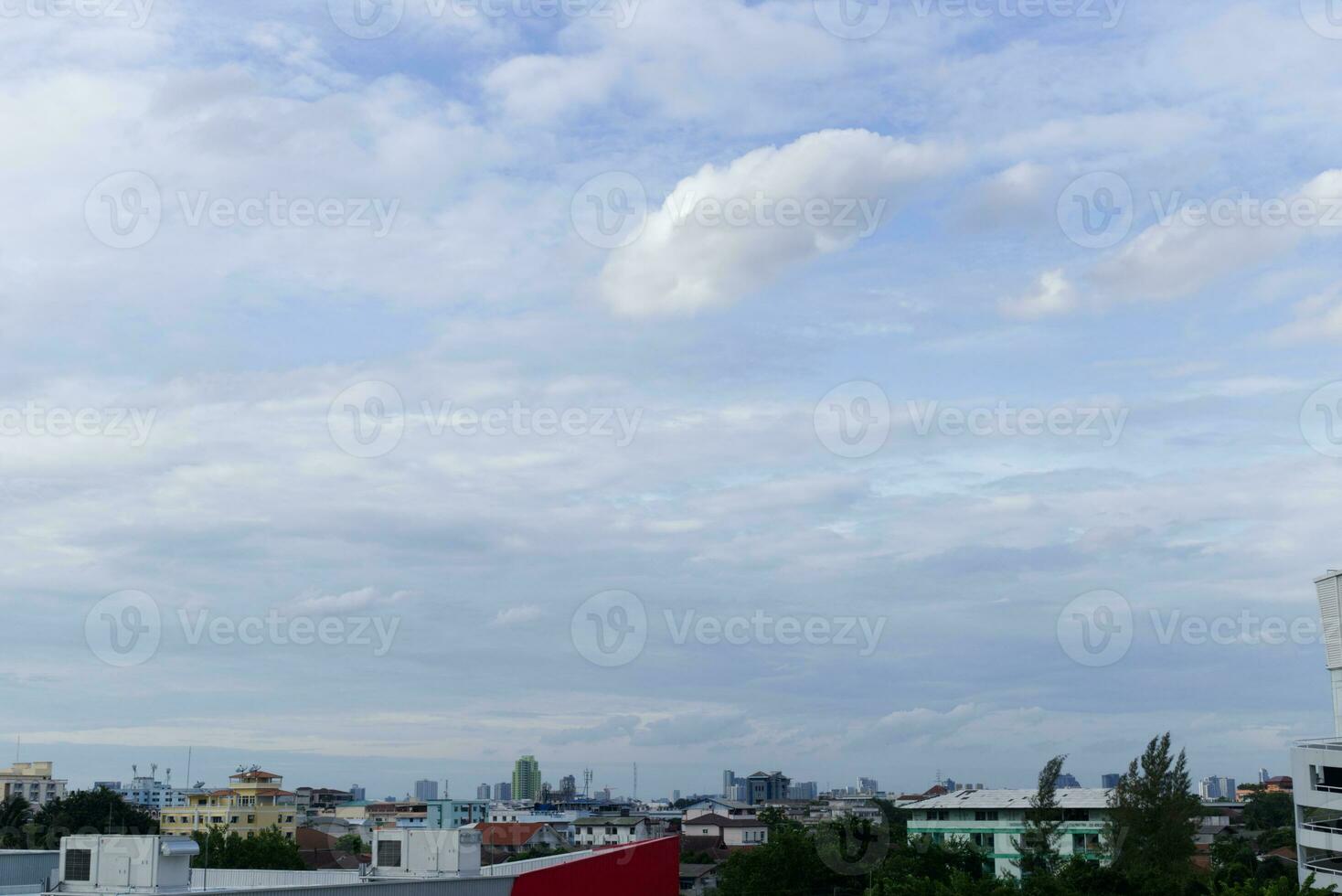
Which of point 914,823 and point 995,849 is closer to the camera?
point 995,849

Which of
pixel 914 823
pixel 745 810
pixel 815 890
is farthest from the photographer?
pixel 745 810

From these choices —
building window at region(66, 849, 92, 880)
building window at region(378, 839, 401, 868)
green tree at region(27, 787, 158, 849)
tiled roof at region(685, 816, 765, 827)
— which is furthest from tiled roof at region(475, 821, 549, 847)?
building window at region(66, 849, 92, 880)

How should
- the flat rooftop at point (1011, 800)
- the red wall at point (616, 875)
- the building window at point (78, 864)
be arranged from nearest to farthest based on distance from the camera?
the building window at point (78, 864) < the red wall at point (616, 875) < the flat rooftop at point (1011, 800)

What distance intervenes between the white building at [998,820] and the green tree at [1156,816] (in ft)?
47.9

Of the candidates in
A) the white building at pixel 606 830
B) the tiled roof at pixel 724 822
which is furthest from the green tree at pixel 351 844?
the tiled roof at pixel 724 822

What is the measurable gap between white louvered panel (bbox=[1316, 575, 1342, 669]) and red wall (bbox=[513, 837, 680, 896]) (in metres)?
32.7

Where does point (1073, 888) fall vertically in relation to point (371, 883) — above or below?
below

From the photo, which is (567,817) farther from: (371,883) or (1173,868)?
(371,883)

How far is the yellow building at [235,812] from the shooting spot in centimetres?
10944

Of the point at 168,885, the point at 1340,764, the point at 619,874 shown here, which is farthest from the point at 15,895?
the point at 1340,764

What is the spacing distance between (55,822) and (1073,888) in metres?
76.2

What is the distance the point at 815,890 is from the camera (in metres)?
72.8

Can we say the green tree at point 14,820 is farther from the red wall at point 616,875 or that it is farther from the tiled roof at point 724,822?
the tiled roof at point 724,822

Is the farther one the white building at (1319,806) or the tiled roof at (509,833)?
the tiled roof at (509,833)
